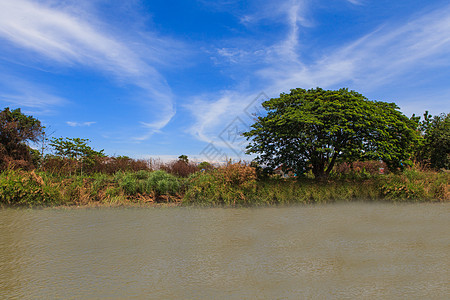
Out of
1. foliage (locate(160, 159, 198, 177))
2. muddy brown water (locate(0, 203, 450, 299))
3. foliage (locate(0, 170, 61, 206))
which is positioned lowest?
muddy brown water (locate(0, 203, 450, 299))

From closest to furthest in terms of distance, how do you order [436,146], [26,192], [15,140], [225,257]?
[225,257]
[26,192]
[15,140]
[436,146]

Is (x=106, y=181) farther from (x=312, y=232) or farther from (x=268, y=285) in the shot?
(x=268, y=285)

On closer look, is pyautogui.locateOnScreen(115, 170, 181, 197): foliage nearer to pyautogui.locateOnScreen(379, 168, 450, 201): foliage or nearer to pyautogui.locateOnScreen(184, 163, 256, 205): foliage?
pyautogui.locateOnScreen(184, 163, 256, 205): foliage

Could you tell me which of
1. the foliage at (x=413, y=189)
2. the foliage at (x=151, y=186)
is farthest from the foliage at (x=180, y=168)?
the foliage at (x=413, y=189)

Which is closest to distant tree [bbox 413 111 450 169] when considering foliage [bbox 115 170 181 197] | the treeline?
the treeline

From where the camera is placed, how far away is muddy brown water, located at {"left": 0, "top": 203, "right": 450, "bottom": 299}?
11.6 feet

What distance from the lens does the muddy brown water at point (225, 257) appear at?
3.54 metres

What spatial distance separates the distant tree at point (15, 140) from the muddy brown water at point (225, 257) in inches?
302

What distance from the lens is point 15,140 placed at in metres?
14.9

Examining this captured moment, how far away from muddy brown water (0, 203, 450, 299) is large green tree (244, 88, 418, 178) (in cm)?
354

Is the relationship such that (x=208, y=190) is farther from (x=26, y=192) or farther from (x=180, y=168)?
(x=26, y=192)

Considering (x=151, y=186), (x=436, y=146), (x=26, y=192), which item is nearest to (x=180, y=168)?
(x=151, y=186)

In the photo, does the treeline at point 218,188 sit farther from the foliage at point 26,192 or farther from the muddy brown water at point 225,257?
the muddy brown water at point 225,257

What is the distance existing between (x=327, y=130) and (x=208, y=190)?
4.83 metres
